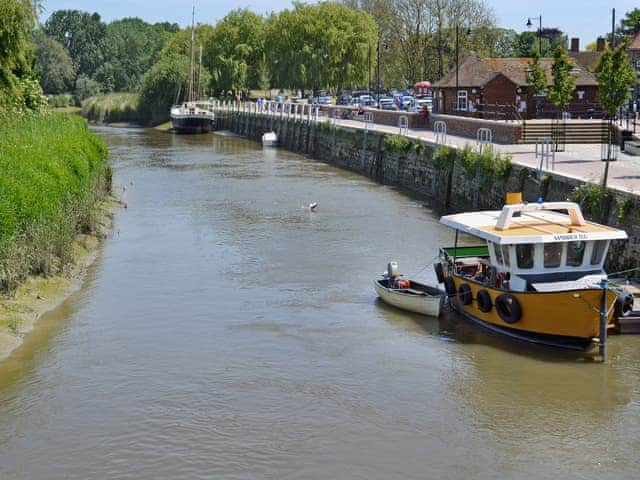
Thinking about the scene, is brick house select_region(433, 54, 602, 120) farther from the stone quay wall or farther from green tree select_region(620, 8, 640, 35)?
green tree select_region(620, 8, 640, 35)

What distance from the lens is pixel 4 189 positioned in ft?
70.3

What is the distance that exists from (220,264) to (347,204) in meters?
12.5

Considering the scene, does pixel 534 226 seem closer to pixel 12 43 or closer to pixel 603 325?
pixel 603 325

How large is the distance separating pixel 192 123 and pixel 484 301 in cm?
6595

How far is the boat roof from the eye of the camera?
19469mm

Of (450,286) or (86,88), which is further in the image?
(86,88)

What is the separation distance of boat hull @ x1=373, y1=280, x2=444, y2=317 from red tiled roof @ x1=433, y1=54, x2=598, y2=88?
29.5 m

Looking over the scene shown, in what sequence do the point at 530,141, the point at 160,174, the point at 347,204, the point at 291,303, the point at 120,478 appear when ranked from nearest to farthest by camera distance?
the point at 120,478 < the point at 291,303 < the point at 347,204 < the point at 530,141 < the point at 160,174

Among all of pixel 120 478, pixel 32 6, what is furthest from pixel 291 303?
pixel 32 6

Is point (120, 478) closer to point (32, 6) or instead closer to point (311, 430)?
point (311, 430)

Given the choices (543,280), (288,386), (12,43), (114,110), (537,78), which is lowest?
(288,386)

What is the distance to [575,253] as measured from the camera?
19734mm

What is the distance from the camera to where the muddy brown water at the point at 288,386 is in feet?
48.0

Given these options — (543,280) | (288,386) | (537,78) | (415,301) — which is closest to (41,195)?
(415,301)
